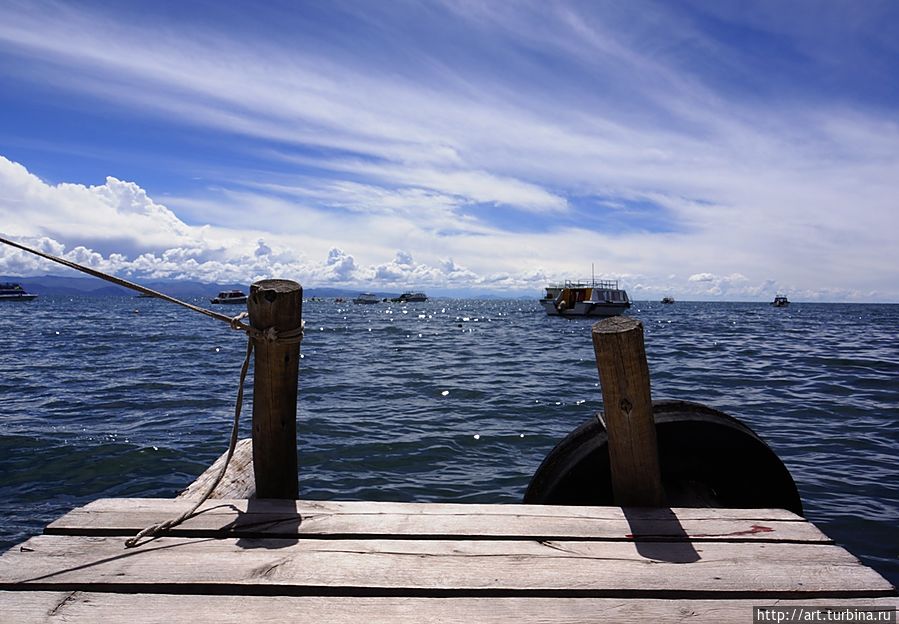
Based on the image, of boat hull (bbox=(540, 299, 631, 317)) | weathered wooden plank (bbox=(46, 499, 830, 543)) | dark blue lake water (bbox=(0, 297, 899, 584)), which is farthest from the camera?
boat hull (bbox=(540, 299, 631, 317))

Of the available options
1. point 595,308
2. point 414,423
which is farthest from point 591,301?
point 414,423

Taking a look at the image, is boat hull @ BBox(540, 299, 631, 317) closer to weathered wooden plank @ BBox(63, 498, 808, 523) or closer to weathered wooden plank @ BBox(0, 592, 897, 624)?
weathered wooden plank @ BBox(63, 498, 808, 523)

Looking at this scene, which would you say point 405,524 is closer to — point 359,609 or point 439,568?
point 439,568

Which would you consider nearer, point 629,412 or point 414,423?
point 629,412

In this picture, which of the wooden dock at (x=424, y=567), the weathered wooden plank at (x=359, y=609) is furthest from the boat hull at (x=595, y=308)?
the weathered wooden plank at (x=359, y=609)

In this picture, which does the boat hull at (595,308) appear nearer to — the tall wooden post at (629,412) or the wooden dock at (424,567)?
the tall wooden post at (629,412)

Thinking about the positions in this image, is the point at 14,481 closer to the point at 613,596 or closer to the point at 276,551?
the point at 276,551

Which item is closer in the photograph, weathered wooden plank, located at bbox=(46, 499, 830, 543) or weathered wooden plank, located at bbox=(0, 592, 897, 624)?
weathered wooden plank, located at bbox=(0, 592, 897, 624)

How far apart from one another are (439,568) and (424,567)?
65 mm

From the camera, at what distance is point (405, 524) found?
2.82 metres

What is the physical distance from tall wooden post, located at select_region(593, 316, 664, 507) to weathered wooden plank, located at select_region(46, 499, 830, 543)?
17cm

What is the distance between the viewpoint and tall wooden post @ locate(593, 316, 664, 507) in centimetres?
308

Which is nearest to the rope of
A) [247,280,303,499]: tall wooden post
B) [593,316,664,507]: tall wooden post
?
[247,280,303,499]: tall wooden post

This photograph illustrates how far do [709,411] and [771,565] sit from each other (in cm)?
133
